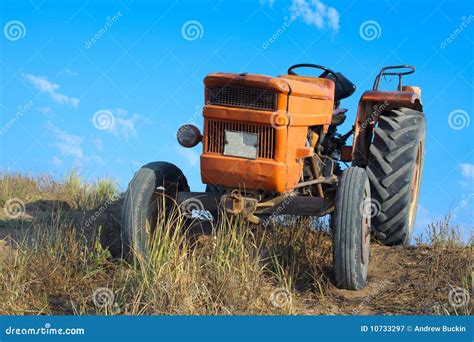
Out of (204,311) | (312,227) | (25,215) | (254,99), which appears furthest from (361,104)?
(25,215)

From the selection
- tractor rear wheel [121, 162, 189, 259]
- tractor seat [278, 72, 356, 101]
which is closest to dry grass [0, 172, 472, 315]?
tractor rear wheel [121, 162, 189, 259]

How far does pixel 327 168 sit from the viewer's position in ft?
23.6

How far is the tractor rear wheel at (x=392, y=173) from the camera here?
692 centimetres

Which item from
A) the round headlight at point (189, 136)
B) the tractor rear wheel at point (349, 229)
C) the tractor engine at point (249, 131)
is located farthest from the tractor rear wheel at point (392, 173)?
the round headlight at point (189, 136)

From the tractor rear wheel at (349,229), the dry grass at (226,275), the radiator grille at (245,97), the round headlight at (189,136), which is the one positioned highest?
the radiator grille at (245,97)

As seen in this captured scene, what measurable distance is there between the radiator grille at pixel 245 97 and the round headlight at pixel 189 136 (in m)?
0.36

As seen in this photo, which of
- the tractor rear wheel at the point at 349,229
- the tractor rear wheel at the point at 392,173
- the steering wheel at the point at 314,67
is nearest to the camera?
the tractor rear wheel at the point at 349,229

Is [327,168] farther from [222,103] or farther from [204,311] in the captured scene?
[204,311]

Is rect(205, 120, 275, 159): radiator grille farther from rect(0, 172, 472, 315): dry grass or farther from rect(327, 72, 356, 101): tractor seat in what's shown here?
rect(327, 72, 356, 101): tractor seat

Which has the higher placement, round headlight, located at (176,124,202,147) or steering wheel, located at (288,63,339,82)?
steering wheel, located at (288,63,339,82)

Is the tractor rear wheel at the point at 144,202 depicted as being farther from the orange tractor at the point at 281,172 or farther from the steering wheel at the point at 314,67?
the steering wheel at the point at 314,67

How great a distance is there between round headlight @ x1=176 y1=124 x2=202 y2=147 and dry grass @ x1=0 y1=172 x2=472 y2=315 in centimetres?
70

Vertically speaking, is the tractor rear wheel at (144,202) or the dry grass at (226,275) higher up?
the tractor rear wheel at (144,202)

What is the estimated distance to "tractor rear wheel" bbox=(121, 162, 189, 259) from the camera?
20.2ft
